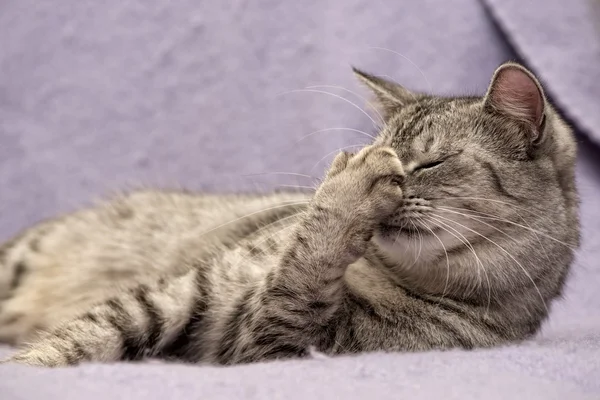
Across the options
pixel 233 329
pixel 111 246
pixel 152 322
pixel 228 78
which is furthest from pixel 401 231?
pixel 228 78

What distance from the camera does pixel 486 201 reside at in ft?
3.79

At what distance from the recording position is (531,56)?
81.3 inches

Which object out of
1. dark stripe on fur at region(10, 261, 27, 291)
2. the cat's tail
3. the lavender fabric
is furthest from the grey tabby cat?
the lavender fabric

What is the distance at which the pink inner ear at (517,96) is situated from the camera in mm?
1155

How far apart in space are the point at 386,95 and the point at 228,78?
3.17 feet

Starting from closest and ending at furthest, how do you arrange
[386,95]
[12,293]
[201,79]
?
1. [386,95]
2. [12,293]
3. [201,79]

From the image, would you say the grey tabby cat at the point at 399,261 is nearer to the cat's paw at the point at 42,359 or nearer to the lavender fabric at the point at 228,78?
the cat's paw at the point at 42,359

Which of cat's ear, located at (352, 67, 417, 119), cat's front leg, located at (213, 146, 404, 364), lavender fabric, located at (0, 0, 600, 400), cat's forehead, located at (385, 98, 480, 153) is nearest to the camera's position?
Result: cat's front leg, located at (213, 146, 404, 364)

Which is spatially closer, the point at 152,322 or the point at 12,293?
the point at 152,322

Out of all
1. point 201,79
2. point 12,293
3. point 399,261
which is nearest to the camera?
point 399,261

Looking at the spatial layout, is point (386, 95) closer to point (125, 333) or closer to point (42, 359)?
point (125, 333)

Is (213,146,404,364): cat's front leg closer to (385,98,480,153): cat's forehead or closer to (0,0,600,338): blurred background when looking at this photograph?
(385,98,480,153): cat's forehead

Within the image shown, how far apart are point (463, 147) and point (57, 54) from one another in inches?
58.6

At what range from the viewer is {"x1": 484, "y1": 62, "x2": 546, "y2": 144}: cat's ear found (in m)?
1.15
